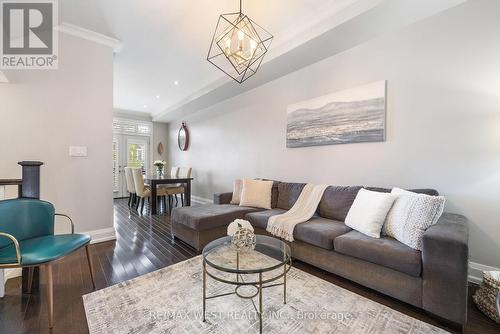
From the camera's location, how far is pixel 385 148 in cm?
261

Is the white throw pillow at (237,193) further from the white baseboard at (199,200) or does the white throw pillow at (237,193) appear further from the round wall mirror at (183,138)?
the round wall mirror at (183,138)

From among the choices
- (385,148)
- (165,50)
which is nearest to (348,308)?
(385,148)

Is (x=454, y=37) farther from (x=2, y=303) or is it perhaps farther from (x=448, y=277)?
(x=2, y=303)

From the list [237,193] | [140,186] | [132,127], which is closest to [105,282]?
[237,193]

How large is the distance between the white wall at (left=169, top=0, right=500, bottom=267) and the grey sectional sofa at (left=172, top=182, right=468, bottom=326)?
0.29m

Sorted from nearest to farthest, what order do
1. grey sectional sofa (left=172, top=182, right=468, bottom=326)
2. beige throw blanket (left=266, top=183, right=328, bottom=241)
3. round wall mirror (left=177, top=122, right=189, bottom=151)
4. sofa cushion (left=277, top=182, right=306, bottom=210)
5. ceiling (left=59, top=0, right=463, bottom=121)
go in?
grey sectional sofa (left=172, top=182, right=468, bottom=326) < ceiling (left=59, top=0, right=463, bottom=121) < beige throw blanket (left=266, top=183, right=328, bottom=241) < sofa cushion (left=277, top=182, right=306, bottom=210) < round wall mirror (left=177, top=122, right=189, bottom=151)

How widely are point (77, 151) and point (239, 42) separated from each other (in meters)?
2.64

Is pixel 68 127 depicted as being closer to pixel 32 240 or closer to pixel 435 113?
pixel 32 240

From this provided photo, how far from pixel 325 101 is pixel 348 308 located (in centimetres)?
252

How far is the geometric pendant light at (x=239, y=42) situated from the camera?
6.25 ft

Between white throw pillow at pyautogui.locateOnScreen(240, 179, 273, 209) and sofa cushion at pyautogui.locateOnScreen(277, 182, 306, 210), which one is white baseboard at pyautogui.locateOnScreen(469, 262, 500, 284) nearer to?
sofa cushion at pyautogui.locateOnScreen(277, 182, 306, 210)

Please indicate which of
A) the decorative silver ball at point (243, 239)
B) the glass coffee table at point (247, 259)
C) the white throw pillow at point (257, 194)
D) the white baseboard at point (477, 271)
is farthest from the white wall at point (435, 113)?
the decorative silver ball at point (243, 239)

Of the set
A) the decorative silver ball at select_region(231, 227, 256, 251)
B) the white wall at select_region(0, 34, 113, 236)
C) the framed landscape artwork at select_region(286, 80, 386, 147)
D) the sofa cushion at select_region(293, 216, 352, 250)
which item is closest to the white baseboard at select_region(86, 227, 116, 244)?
the white wall at select_region(0, 34, 113, 236)

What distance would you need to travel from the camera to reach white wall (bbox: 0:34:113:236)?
2.59 m
